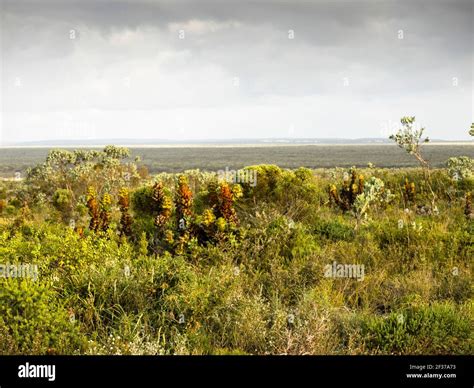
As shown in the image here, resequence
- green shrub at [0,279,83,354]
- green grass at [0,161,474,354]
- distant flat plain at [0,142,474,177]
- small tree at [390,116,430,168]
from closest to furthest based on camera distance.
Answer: green shrub at [0,279,83,354], green grass at [0,161,474,354], small tree at [390,116,430,168], distant flat plain at [0,142,474,177]

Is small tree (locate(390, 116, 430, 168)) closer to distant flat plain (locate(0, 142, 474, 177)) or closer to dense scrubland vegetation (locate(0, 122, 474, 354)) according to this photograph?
dense scrubland vegetation (locate(0, 122, 474, 354))

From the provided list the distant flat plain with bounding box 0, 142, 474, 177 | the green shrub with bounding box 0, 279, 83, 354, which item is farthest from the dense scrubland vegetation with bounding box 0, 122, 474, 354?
the distant flat plain with bounding box 0, 142, 474, 177

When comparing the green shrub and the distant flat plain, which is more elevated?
the distant flat plain

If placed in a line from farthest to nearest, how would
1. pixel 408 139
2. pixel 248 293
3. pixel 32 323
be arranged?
pixel 408 139
pixel 248 293
pixel 32 323

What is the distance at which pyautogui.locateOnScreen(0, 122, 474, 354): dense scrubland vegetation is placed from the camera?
3783 mm

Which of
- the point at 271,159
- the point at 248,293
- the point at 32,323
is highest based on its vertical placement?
the point at 271,159

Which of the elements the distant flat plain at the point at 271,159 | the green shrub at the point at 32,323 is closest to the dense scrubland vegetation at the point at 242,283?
the green shrub at the point at 32,323

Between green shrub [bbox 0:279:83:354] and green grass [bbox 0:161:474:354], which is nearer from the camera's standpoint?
green shrub [bbox 0:279:83:354]

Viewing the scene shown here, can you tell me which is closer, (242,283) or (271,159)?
(242,283)

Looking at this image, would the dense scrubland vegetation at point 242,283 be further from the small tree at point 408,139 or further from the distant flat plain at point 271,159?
the distant flat plain at point 271,159

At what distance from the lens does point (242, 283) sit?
16.6 feet

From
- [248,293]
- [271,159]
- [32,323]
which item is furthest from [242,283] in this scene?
[271,159]

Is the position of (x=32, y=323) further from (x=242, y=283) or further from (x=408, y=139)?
(x=408, y=139)
